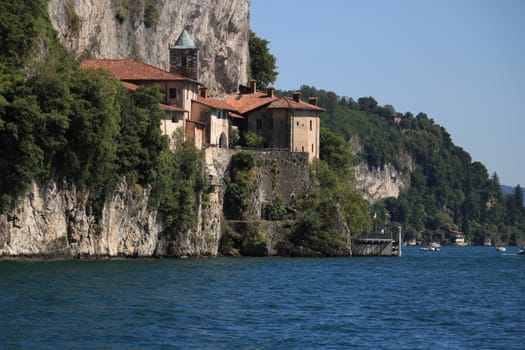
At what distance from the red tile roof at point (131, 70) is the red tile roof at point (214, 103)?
3056mm

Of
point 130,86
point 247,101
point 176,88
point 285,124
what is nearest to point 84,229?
point 130,86

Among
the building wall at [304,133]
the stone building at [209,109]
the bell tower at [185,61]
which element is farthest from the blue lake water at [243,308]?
the bell tower at [185,61]

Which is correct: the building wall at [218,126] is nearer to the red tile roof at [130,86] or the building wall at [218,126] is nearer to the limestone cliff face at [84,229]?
the red tile roof at [130,86]

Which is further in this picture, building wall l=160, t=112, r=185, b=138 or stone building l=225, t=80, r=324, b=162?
stone building l=225, t=80, r=324, b=162

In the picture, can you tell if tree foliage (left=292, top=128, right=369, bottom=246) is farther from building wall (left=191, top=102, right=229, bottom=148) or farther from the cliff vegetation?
the cliff vegetation

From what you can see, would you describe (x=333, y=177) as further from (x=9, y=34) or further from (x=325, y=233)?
(x=9, y=34)

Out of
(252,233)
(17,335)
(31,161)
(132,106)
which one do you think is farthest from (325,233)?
(17,335)

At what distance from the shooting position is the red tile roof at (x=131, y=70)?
337 feet

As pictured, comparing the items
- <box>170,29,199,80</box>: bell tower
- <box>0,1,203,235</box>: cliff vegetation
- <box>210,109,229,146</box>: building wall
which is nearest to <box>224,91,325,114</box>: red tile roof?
<box>210,109,229,146</box>: building wall

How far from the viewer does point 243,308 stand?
2334 inches

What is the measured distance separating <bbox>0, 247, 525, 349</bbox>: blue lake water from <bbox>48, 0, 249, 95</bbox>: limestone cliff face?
75.8 feet

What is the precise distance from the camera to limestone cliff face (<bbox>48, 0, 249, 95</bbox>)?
102000 mm

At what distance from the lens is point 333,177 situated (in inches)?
4461

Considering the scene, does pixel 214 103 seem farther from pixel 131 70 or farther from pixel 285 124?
pixel 131 70
